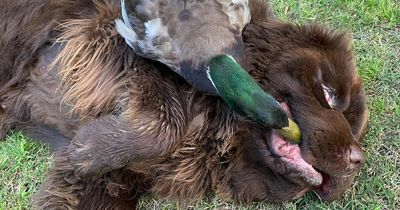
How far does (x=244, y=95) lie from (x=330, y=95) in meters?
0.52

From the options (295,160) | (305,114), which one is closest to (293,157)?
(295,160)

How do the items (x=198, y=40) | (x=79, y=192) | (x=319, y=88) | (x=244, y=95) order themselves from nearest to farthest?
(x=244, y=95) < (x=198, y=40) < (x=319, y=88) < (x=79, y=192)

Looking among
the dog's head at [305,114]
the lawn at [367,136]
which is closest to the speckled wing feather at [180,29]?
the dog's head at [305,114]

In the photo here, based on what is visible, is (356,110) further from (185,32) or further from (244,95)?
(185,32)

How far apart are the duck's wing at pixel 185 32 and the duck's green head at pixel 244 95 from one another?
8 cm

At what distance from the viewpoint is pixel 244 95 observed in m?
2.28

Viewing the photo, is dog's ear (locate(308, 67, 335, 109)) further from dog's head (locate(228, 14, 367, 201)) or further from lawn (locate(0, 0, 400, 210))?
lawn (locate(0, 0, 400, 210))

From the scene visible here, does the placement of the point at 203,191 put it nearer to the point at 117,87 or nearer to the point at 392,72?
the point at 117,87

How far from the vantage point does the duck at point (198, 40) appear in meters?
2.35

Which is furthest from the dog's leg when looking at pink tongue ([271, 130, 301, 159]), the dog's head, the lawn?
pink tongue ([271, 130, 301, 159])

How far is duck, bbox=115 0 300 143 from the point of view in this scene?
235cm

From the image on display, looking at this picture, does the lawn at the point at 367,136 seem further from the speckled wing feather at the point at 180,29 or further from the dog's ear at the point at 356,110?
the speckled wing feather at the point at 180,29

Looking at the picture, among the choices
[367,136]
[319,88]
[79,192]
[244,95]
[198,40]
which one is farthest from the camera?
[367,136]

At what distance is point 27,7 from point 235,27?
986mm
